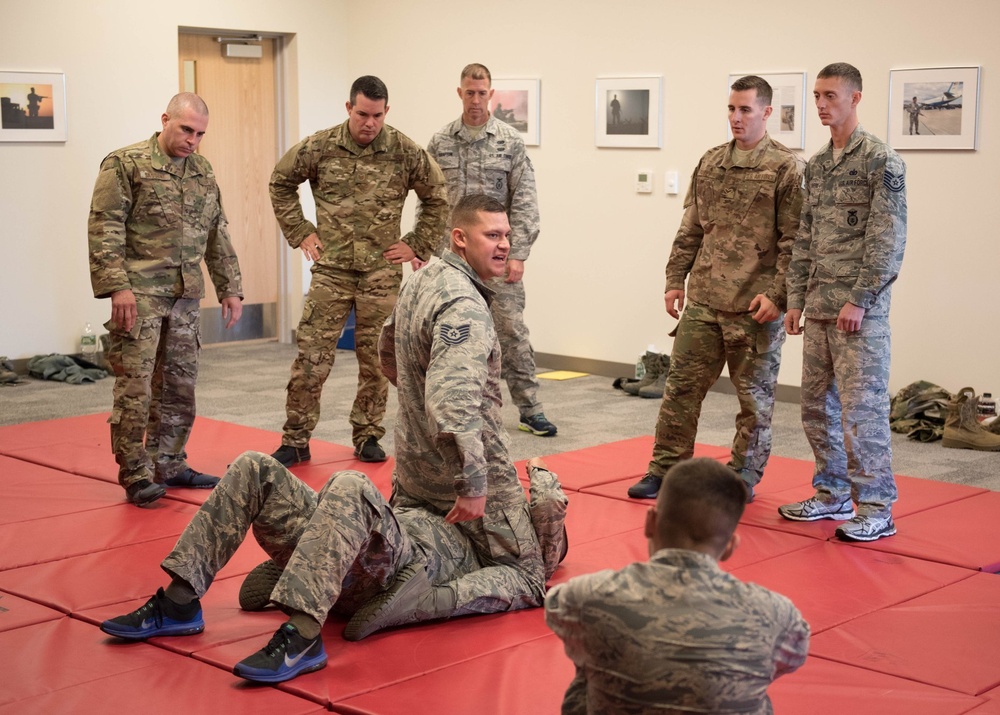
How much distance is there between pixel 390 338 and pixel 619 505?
5.59 ft

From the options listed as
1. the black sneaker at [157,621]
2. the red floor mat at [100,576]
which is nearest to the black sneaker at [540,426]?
the red floor mat at [100,576]

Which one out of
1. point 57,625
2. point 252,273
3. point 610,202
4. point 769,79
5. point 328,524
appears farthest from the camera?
point 252,273

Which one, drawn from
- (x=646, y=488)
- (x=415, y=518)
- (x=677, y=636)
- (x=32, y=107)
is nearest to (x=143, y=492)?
(x=415, y=518)

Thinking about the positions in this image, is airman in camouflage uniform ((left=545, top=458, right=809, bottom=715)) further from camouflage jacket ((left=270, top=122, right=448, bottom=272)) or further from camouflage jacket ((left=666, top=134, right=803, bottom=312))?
camouflage jacket ((left=270, top=122, right=448, bottom=272))

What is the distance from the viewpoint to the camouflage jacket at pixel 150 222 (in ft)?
16.4

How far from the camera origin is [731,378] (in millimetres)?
5348

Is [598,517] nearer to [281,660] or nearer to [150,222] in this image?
[281,660]

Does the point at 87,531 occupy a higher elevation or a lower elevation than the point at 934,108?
lower

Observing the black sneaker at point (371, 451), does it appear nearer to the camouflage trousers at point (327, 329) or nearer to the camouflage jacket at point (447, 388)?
the camouflage trousers at point (327, 329)

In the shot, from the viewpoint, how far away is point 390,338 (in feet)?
12.7

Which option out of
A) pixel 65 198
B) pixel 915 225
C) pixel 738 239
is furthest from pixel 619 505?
pixel 65 198

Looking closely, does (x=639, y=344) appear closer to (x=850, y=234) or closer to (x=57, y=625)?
(x=850, y=234)

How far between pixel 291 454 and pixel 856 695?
329 centimetres

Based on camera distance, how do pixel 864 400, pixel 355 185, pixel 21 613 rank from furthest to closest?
pixel 355 185 < pixel 864 400 < pixel 21 613
